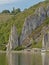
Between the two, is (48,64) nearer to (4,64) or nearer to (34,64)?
(34,64)

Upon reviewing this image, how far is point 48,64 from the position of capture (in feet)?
311

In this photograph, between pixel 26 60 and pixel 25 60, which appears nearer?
pixel 26 60

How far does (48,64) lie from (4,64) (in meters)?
12.0

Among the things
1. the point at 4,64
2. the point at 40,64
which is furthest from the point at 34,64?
the point at 4,64

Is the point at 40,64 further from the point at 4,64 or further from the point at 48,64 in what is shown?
the point at 4,64

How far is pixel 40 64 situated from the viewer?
313 ft

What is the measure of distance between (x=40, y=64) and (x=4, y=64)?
9.85 metres

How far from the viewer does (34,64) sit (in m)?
96.1

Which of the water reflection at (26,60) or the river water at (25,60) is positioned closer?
the river water at (25,60)

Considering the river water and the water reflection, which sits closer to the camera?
the river water

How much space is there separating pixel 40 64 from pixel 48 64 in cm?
224

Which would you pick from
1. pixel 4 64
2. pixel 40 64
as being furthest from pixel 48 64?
pixel 4 64

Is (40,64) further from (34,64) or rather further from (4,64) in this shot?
(4,64)
